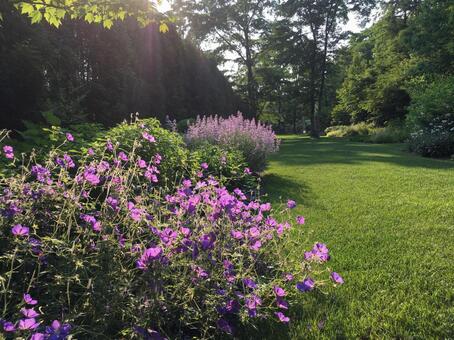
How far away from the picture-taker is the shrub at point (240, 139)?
6.60m

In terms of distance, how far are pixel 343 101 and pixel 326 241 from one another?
25.8 meters

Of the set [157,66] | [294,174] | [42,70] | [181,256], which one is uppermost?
[157,66]

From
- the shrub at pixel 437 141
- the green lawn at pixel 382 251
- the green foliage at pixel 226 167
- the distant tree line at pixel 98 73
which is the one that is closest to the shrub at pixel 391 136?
the shrub at pixel 437 141

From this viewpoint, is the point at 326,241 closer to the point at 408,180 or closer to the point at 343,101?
the point at 408,180

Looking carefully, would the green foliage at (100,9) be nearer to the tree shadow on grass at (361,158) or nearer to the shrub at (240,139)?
the shrub at (240,139)

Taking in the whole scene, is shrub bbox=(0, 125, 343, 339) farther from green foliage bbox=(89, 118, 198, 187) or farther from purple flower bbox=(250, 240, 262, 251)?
green foliage bbox=(89, 118, 198, 187)

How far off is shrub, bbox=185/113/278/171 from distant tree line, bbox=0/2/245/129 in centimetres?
296

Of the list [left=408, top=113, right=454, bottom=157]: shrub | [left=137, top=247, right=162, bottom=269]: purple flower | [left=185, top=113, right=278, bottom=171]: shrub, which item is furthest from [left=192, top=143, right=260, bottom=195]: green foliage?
[left=408, top=113, right=454, bottom=157]: shrub

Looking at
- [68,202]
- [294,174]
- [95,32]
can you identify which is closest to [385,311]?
[68,202]

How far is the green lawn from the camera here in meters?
1.93

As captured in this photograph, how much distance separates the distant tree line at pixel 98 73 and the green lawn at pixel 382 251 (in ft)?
18.4

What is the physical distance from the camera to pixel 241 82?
28703 mm

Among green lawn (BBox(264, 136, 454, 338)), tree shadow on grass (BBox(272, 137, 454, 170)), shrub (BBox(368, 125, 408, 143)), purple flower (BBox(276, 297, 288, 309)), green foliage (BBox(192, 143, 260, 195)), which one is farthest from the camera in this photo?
shrub (BBox(368, 125, 408, 143))

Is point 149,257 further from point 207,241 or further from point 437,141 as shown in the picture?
point 437,141
